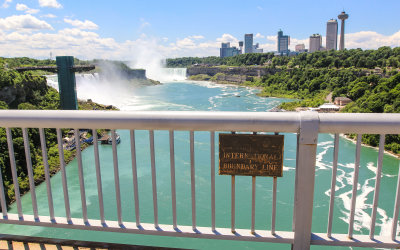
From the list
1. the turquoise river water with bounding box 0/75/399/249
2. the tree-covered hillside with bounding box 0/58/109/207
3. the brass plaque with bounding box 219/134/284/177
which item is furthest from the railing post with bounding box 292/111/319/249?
the tree-covered hillside with bounding box 0/58/109/207

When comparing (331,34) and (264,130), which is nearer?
(264,130)

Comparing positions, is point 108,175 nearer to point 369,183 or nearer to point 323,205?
point 323,205

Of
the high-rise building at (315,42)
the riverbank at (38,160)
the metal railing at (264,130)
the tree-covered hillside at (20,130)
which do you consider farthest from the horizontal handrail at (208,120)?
the high-rise building at (315,42)

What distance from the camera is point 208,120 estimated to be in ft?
6.28

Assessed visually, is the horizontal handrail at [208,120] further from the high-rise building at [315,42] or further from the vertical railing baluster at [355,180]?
the high-rise building at [315,42]

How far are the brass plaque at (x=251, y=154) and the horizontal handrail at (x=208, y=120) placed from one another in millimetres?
103

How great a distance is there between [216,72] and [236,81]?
1705cm

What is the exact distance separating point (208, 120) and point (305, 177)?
0.64m

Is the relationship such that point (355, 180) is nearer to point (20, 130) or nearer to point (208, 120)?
point (208, 120)

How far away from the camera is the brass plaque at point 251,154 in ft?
6.51

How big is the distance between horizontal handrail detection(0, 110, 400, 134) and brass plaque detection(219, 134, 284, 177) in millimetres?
103

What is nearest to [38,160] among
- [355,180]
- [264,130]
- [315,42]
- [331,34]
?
[264,130]

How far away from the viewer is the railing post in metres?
1.86

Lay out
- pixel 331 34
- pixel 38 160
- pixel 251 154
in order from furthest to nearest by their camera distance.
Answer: pixel 331 34 → pixel 38 160 → pixel 251 154
